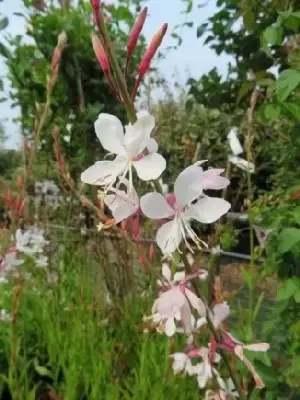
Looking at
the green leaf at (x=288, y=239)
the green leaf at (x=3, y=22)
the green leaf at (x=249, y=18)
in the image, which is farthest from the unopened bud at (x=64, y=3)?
A: the green leaf at (x=288, y=239)

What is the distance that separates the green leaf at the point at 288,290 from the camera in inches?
48.1

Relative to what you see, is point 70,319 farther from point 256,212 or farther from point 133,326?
point 256,212

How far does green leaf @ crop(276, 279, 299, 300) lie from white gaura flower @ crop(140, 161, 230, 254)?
691 mm

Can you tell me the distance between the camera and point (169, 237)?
1.89 feet

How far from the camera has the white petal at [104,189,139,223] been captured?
571mm

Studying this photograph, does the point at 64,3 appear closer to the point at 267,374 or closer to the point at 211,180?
the point at 267,374

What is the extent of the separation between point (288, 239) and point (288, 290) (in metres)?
0.12

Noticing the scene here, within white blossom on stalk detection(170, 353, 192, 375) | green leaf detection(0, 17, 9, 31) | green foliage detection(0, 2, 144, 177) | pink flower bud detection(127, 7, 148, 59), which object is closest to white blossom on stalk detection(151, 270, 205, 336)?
pink flower bud detection(127, 7, 148, 59)

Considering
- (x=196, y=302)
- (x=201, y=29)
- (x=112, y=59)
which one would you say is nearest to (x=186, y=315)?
(x=196, y=302)

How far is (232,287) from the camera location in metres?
2.53

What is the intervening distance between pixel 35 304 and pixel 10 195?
1.15 meters

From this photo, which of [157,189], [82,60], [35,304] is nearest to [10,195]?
[157,189]

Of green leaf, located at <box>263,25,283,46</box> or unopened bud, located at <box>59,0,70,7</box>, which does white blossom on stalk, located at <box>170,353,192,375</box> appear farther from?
unopened bud, located at <box>59,0,70,7</box>

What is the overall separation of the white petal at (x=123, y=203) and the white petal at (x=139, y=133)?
39 mm
